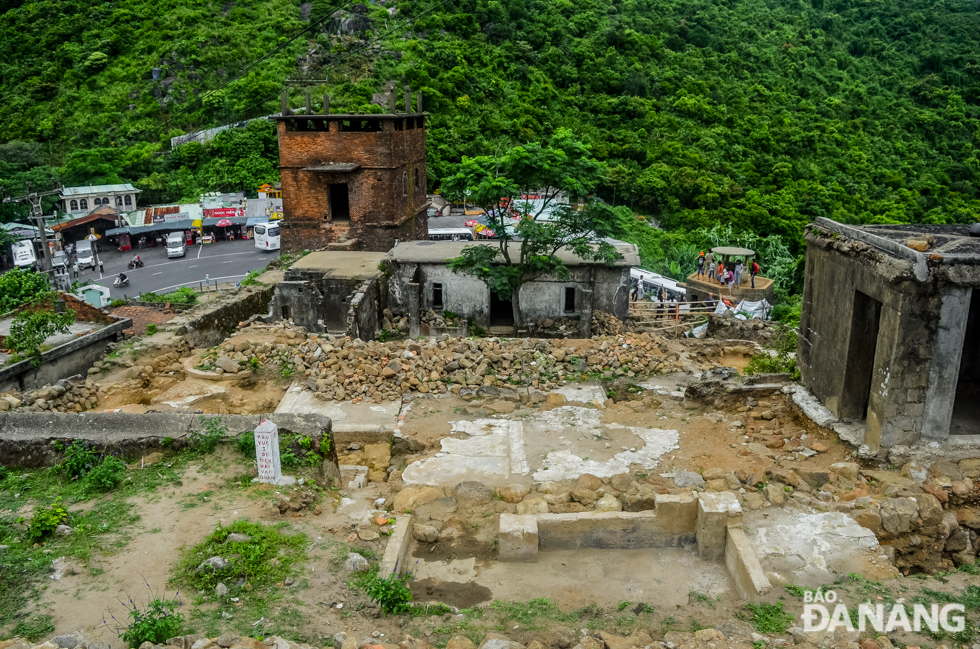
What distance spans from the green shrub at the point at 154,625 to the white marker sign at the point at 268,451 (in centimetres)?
232

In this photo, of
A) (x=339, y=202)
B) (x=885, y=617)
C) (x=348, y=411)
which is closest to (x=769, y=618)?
(x=885, y=617)

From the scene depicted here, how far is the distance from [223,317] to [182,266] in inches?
756

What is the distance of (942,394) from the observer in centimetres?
905

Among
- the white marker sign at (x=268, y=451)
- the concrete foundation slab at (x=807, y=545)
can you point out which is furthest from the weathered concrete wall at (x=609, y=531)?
the white marker sign at (x=268, y=451)

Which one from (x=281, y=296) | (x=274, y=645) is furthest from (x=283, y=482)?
(x=281, y=296)

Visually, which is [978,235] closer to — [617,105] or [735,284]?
[735,284]

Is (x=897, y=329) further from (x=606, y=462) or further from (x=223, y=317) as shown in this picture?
(x=223, y=317)

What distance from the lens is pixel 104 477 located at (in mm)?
7895

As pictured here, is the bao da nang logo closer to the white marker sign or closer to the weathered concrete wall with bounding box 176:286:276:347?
the white marker sign

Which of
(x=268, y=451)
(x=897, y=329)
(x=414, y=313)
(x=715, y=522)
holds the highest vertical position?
(x=897, y=329)

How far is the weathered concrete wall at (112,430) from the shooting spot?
8367 mm

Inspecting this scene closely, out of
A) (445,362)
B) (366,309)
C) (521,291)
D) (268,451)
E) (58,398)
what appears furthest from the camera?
(521,291)

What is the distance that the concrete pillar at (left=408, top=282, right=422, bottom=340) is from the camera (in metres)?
19.2

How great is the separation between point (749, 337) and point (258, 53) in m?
51.6
